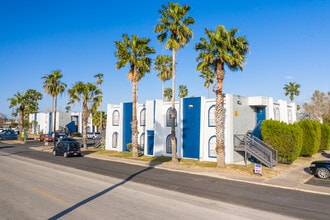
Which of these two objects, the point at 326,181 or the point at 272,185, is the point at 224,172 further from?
the point at 326,181

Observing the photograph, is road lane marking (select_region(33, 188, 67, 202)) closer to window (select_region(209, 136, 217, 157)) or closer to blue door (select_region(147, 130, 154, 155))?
window (select_region(209, 136, 217, 157))

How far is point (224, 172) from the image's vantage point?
67.5 ft

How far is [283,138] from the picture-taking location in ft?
78.4

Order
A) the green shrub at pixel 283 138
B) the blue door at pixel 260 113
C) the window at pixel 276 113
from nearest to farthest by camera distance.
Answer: the green shrub at pixel 283 138 < the blue door at pixel 260 113 < the window at pixel 276 113

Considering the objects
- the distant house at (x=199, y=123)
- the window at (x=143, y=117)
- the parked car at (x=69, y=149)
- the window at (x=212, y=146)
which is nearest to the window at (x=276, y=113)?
the distant house at (x=199, y=123)

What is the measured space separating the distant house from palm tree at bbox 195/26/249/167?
4.19 metres

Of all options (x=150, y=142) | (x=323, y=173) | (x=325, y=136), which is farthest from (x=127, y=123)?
(x=325, y=136)

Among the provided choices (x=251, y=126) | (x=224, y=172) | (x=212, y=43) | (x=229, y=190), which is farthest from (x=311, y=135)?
(x=229, y=190)

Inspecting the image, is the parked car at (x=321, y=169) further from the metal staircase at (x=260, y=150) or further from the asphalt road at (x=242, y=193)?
the asphalt road at (x=242, y=193)

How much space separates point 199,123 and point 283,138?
800cm

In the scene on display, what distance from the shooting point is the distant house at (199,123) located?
1046 inches

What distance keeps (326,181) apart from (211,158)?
10.8m

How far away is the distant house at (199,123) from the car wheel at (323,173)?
8.03m

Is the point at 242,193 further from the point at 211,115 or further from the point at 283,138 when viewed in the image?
the point at 211,115
